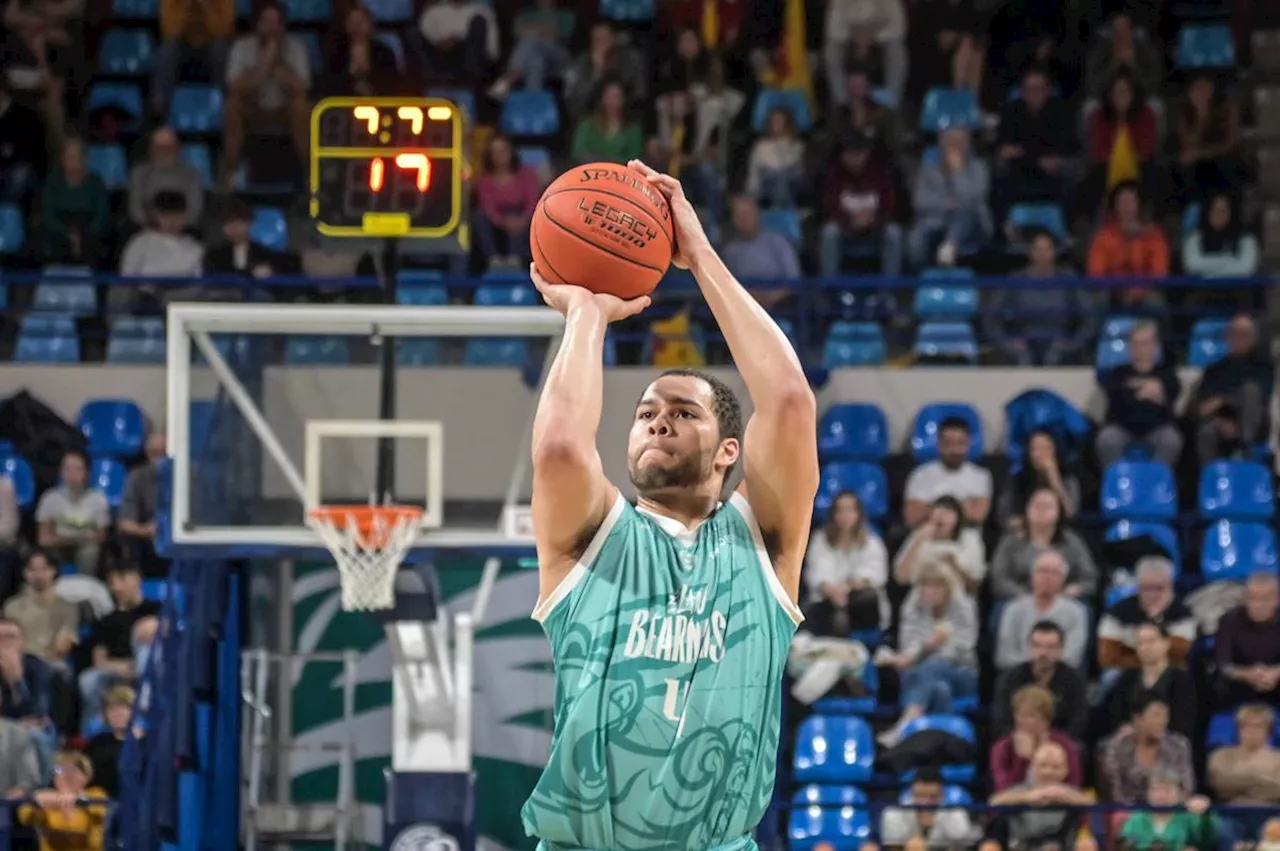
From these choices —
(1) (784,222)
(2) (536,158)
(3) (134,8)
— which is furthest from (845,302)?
(3) (134,8)

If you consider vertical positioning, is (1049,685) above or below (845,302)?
below

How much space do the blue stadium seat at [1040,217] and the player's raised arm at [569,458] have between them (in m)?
9.74

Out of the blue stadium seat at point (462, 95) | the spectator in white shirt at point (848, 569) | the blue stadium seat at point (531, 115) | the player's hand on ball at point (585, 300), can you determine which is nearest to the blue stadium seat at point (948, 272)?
the spectator in white shirt at point (848, 569)

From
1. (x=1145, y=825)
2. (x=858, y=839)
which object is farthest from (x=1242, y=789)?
(x=858, y=839)

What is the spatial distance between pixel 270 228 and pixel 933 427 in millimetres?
4476

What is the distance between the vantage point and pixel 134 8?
583 inches

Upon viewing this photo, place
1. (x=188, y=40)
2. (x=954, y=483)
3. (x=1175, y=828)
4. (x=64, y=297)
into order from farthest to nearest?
(x=188, y=40) → (x=64, y=297) → (x=954, y=483) → (x=1175, y=828)

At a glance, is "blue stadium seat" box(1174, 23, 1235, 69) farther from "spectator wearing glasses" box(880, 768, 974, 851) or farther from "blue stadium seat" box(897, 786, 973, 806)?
"spectator wearing glasses" box(880, 768, 974, 851)

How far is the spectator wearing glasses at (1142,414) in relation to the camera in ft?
38.1

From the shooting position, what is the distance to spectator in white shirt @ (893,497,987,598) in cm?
1087

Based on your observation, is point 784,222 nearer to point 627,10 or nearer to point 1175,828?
point 627,10

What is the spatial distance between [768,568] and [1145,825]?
600 cm

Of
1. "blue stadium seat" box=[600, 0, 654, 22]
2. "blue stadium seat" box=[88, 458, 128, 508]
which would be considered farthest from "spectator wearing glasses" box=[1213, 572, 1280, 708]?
"blue stadium seat" box=[600, 0, 654, 22]

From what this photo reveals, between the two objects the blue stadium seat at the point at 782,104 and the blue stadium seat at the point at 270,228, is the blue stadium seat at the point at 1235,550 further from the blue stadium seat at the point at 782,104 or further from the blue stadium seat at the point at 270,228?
the blue stadium seat at the point at 270,228
